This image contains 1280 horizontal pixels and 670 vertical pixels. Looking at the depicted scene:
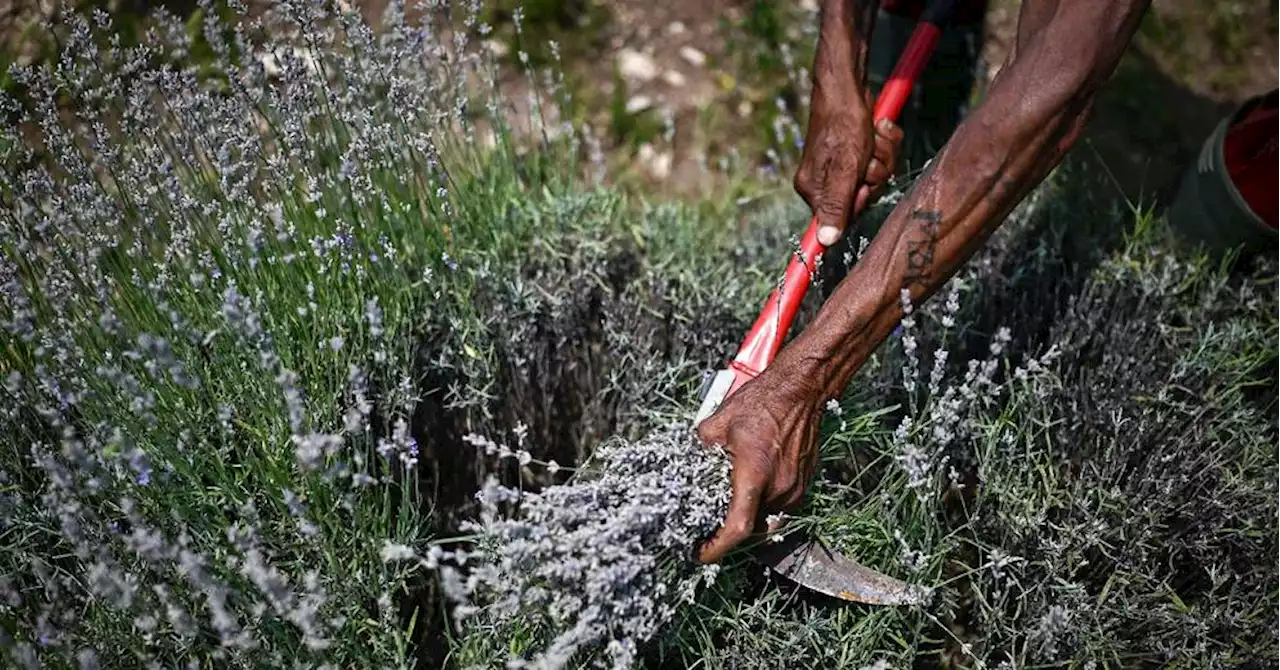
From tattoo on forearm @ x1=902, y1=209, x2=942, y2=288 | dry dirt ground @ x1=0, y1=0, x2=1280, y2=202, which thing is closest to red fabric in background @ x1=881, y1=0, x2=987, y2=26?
dry dirt ground @ x1=0, y1=0, x2=1280, y2=202

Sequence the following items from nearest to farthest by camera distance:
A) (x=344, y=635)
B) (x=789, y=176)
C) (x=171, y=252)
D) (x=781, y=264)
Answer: (x=344, y=635), (x=171, y=252), (x=781, y=264), (x=789, y=176)

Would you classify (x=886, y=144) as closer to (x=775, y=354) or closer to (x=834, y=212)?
(x=834, y=212)

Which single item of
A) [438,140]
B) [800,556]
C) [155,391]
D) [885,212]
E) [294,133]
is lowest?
[800,556]

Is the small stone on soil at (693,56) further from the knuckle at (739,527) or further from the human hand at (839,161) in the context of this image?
the knuckle at (739,527)

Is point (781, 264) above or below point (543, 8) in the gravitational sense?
below

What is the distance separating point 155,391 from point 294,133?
581mm

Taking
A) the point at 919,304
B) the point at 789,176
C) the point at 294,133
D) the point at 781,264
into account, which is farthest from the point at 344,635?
the point at 789,176

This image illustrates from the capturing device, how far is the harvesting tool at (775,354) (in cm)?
196

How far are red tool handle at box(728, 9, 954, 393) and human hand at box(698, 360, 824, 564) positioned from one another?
20 centimetres

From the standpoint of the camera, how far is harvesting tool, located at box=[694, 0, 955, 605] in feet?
6.43

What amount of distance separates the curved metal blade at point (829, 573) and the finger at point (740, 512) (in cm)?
25

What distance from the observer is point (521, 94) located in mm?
3742

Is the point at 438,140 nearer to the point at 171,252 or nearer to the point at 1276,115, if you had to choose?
the point at 171,252

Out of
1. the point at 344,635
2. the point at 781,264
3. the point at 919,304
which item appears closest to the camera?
the point at 344,635
